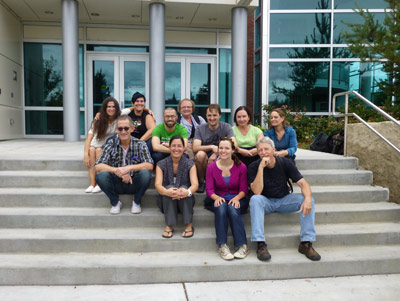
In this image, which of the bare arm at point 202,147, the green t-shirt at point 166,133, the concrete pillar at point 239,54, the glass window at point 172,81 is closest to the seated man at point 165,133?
the green t-shirt at point 166,133

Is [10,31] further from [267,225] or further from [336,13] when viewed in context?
[336,13]

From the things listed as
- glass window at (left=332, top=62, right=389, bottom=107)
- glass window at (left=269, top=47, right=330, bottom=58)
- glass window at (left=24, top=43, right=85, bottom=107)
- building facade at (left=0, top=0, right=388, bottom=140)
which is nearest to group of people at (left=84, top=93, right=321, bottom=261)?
building facade at (left=0, top=0, right=388, bottom=140)

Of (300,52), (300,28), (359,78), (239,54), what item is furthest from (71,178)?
(359,78)

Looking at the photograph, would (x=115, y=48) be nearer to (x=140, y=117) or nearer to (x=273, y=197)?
(x=140, y=117)

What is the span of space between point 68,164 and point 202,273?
272 cm

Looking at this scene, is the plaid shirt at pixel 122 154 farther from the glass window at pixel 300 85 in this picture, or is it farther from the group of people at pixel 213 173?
the glass window at pixel 300 85

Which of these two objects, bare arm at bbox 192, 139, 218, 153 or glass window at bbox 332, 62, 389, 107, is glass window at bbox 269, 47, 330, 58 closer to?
glass window at bbox 332, 62, 389, 107

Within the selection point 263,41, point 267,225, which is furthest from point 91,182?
point 263,41

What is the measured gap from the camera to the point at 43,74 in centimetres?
1074

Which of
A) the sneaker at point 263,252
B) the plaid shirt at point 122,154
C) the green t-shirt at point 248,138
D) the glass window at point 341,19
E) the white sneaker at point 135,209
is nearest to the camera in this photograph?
the sneaker at point 263,252

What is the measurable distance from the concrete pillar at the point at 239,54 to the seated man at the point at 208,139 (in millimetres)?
5105

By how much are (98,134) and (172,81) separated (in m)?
6.91

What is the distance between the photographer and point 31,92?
10742 millimetres

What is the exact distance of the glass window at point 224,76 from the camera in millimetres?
11359
